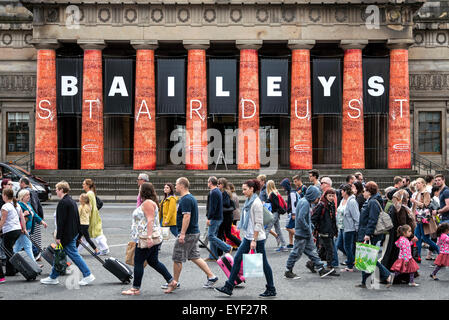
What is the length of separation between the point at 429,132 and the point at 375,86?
279 inches

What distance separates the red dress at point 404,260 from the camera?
33.9ft

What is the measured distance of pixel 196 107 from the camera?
104ft

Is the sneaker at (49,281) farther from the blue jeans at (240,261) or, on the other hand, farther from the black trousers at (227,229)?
the black trousers at (227,229)

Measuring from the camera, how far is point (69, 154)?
120 ft

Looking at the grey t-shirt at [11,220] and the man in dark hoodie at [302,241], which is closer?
the grey t-shirt at [11,220]

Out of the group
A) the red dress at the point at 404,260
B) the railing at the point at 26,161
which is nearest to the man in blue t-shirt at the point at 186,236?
the red dress at the point at 404,260

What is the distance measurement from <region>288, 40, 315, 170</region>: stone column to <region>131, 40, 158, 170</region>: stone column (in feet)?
25.7

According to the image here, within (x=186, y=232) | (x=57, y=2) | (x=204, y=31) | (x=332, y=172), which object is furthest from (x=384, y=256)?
(x=57, y=2)

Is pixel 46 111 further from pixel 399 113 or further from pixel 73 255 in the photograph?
pixel 73 255

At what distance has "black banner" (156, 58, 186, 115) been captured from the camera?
31.7 m

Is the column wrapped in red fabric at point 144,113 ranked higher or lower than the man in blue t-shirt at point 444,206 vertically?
higher

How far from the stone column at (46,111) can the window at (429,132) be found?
74.1 ft

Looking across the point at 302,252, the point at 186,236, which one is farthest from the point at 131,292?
the point at 302,252

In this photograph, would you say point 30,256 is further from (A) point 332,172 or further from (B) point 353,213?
(A) point 332,172
